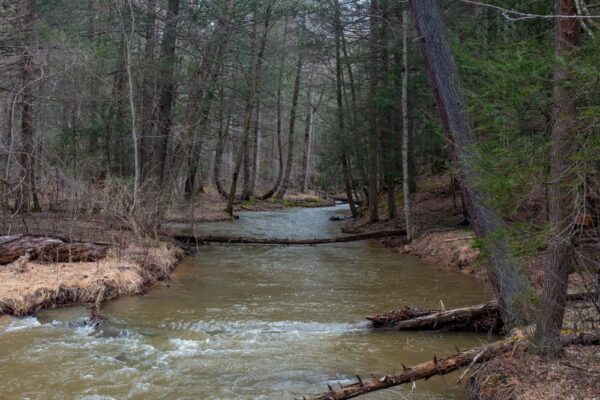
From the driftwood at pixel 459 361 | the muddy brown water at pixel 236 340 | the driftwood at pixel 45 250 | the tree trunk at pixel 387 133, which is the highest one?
the tree trunk at pixel 387 133

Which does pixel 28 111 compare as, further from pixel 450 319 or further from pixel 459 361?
pixel 459 361

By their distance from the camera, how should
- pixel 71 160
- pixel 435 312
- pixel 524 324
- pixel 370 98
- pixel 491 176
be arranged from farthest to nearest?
1. pixel 370 98
2. pixel 71 160
3. pixel 435 312
4. pixel 524 324
5. pixel 491 176

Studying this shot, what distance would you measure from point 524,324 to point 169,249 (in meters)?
10.1

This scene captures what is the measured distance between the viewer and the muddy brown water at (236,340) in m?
5.60

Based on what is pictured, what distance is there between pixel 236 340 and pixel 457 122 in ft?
13.9

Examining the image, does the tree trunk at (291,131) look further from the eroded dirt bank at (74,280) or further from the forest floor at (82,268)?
the eroded dirt bank at (74,280)

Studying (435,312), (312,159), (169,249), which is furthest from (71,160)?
(312,159)

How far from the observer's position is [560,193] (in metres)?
4.18

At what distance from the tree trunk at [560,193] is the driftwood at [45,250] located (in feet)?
28.5

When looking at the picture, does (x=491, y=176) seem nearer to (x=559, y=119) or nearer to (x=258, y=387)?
(x=559, y=119)

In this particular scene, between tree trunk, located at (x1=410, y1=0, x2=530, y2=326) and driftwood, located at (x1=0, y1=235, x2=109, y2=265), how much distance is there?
7.47 m

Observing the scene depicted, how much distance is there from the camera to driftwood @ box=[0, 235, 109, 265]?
981 cm

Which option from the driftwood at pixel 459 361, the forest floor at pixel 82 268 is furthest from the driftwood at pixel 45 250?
the driftwood at pixel 459 361

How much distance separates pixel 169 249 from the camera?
13562mm
